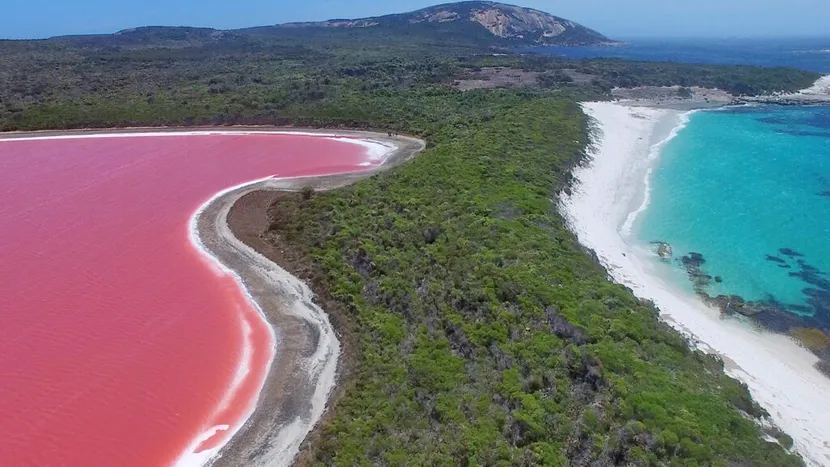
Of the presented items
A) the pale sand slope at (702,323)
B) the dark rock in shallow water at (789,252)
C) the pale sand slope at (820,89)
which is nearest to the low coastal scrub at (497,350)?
the pale sand slope at (702,323)

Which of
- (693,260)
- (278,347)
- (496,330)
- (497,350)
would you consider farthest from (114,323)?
(693,260)

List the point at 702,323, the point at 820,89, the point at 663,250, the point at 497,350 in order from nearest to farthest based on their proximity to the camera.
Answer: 1. the point at 497,350
2. the point at 702,323
3. the point at 663,250
4. the point at 820,89

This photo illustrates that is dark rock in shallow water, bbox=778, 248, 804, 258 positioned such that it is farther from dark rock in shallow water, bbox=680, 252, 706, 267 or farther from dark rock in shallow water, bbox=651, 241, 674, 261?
dark rock in shallow water, bbox=651, 241, 674, 261

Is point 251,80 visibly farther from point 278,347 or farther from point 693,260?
point 693,260

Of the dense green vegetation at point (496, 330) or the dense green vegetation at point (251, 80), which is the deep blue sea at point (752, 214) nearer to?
the dense green vegetation at point (496, 330)

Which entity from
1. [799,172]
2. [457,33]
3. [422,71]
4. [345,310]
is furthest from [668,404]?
[457,33]

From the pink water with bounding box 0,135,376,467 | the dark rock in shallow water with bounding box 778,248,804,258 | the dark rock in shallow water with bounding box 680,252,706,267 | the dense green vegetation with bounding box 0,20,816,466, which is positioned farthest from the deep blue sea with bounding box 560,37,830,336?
the pink water with bounding box 0,135,376,467
